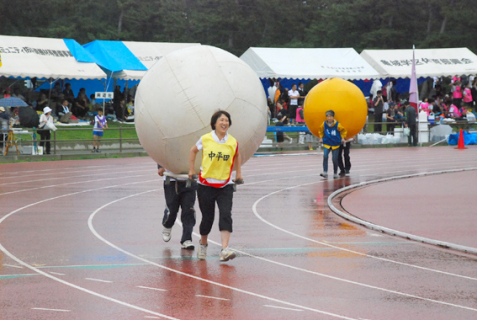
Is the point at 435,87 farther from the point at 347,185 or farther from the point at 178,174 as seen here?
the point at 178,174

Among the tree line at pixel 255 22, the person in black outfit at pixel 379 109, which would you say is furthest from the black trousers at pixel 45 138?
the tree line at pixel 255 22

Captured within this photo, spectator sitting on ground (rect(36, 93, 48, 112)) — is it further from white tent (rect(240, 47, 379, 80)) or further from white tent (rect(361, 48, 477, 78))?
white tent (rect(361, 48, 477, 78))

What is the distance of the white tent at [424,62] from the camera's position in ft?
119

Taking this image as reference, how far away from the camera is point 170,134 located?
368 inches

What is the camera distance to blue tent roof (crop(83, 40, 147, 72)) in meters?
32.8

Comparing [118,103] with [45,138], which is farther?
[118,103]

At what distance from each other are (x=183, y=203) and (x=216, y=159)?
136 centimetres

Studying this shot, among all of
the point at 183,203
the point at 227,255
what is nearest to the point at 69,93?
the point at 183,203

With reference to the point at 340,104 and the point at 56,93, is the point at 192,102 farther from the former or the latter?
the point at 56,93

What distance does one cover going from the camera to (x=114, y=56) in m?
33.4

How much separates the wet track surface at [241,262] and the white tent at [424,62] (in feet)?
67.6

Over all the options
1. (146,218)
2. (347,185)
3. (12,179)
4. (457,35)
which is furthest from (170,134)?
(457,35)

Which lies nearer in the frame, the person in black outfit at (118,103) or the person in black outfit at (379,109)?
the person in black outfit at (379,109)

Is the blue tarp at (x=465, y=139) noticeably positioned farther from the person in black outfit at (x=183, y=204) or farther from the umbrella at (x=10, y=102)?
the person in black outfit at (x=183, y=204)
